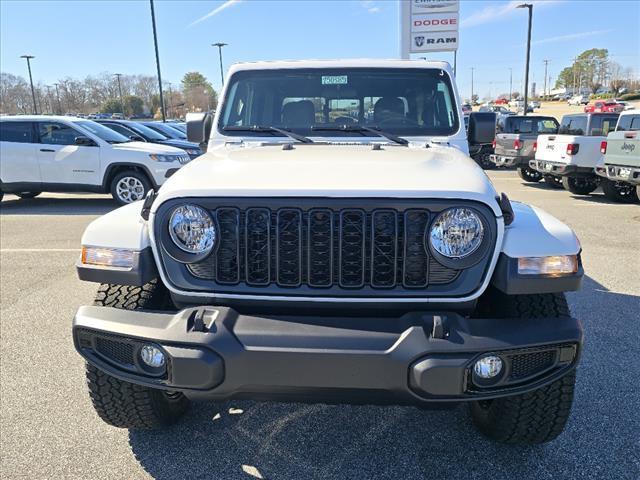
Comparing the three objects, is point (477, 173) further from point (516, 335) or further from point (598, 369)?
point (598, 369)

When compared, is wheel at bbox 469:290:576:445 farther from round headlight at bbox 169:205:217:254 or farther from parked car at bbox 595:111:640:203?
parked car at bbox 595:111:640:203

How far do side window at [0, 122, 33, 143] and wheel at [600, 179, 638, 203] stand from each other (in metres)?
11.4

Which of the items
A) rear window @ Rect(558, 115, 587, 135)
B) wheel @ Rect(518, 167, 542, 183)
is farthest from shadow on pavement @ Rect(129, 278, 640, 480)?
wheel @ Rect(518, 167, 542, 183)

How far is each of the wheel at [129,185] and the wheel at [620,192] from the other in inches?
359

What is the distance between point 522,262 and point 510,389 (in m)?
0.52

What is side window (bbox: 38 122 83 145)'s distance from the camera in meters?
10.2

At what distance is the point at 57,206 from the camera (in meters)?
10.7

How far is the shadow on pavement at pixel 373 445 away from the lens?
2.53 m

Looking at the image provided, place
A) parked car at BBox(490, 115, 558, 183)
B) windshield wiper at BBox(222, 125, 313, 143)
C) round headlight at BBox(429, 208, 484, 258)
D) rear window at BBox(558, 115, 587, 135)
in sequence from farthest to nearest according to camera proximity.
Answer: parked car at BBox(490, 115, 558, 183), rear window at BBox(558, 115, 587, 135), windshield wiper at BBox(222, 125, 313, 143), round headlight at BBox(429, 208, 484, 258)

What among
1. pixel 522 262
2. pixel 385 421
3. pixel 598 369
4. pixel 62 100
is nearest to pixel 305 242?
pixel 522 262

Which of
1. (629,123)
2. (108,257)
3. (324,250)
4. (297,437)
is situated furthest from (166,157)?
(629,123)

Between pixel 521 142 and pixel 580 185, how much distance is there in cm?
260

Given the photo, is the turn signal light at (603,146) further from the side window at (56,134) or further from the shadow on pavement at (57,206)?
the side window at (56,134)

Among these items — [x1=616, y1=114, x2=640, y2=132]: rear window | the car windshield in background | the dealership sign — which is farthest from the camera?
the dealership sign
